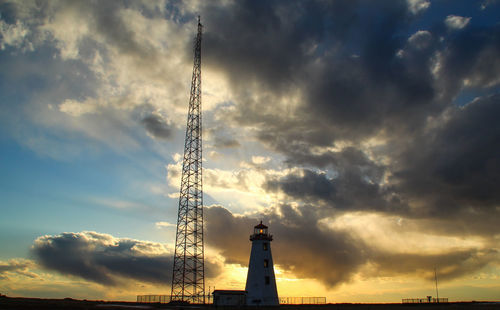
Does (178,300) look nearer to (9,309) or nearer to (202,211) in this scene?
(202,211)

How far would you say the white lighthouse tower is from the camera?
77.4 meters

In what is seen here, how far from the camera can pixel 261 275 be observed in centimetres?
7850

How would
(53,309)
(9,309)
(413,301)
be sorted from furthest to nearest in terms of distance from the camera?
(413,301) → (53,309) → (9,309)

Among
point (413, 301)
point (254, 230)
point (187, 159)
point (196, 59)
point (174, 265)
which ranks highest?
point (196, 59)

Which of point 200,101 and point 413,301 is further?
point 413,301

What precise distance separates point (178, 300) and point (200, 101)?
46.2 meters

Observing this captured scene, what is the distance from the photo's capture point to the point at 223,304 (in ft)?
251

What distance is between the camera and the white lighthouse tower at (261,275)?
77438mm

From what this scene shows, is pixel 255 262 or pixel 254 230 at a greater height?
pixel 254 230

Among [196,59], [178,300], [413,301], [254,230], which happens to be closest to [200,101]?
[196,59]

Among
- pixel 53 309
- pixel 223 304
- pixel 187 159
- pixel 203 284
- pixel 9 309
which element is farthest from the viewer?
Result: pixel 187 159

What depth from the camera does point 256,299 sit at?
253 ft

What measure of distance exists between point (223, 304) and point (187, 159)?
33.8m

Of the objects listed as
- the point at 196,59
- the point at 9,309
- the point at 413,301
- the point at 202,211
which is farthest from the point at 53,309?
the point at 413,301
